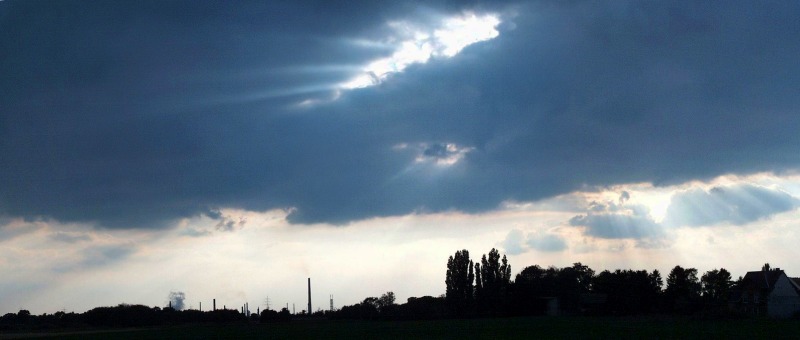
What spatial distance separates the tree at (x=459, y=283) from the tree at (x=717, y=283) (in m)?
41.1

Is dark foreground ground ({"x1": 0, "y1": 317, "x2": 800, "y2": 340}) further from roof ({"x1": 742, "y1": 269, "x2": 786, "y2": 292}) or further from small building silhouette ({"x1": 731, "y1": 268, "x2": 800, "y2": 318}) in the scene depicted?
roof ({"x1": 742, "y1": 269, "x2": 786, "y2": 292})

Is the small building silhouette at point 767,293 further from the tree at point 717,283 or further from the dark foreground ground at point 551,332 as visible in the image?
the dark foreground ground at point 551,332

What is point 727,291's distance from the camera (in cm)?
13612

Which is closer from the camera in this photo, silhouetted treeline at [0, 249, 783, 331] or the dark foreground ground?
the dark foreground ground

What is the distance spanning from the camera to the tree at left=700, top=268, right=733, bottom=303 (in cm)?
13512

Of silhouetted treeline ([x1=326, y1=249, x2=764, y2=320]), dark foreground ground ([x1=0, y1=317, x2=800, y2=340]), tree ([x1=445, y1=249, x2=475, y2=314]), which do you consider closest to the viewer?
dark foreground ground ([x1=0, y1=317, x2=800, y2=340])

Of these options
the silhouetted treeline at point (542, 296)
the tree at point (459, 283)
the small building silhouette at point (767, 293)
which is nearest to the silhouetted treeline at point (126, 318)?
the silhouetted treeline at point (542, 296)

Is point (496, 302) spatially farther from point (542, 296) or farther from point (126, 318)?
point (126, 318)

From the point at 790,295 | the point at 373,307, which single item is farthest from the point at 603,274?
the point at 373,307

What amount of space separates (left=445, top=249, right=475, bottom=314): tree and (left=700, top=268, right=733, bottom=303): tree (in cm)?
4108

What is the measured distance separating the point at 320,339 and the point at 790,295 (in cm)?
9858

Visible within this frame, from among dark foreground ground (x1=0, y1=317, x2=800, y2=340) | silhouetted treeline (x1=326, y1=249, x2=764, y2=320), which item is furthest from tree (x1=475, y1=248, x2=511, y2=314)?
dark foreground ground (x1=0, y1=317, x2=800, y2=340)

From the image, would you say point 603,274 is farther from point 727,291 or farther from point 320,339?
point 320,339

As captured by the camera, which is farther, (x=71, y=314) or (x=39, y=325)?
(x=71, y=314)
